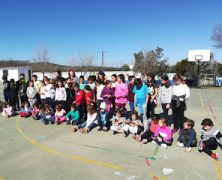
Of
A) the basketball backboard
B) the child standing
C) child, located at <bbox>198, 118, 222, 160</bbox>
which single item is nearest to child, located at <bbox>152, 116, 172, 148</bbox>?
child, located at <bbox>198, 118, 222, 160</bbox>

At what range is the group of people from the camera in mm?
6133

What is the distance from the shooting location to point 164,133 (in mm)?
6191

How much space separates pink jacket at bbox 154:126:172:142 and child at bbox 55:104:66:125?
391cm

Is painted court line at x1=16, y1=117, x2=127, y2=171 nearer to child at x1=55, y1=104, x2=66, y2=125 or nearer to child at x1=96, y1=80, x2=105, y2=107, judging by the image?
child at x1=55, y1=104, x2=66, y2=125

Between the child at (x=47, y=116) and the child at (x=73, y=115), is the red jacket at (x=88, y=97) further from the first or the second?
the child at (x=47, y=116)

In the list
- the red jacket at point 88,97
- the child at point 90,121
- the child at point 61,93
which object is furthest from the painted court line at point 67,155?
the red jacket at point 88,97

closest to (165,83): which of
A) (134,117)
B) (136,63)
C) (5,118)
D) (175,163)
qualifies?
(134,117)

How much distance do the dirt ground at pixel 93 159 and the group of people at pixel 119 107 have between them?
12.7 inches

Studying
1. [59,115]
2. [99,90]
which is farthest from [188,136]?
[59,115]

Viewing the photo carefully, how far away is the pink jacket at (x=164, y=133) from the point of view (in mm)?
6129

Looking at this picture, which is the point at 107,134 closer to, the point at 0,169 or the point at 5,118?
the point at 0,169

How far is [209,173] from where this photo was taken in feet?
15.0

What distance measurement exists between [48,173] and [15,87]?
271 inches

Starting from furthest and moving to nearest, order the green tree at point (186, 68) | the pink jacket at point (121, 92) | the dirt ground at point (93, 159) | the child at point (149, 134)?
the green tree at point (186, 68), the pink jacket at point (121, 92), the child at point (149, 134), the dirt ground at point (93, 159)
